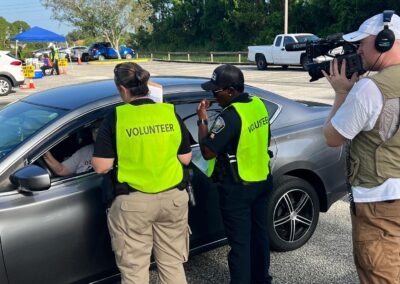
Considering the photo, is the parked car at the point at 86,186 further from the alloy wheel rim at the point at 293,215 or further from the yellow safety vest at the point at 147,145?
the yellow safety vest at the point at 147,145

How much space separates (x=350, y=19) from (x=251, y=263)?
99.0 ft

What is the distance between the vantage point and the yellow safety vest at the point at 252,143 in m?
2.70

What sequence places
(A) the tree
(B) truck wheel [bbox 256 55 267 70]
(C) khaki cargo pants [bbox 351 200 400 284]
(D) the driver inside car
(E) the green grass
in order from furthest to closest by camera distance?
(A) the tree < (E) the green grass < (B) truck wheel [bbox 256 55 267 70] < (D) the driver inside car < (C) khaki cargo pants [bbox 351 200 400 284]

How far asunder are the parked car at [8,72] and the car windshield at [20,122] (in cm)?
1293

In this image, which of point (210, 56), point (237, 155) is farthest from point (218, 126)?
point (210, 56)

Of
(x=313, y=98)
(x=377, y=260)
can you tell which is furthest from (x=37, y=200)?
(x=313, y=98)

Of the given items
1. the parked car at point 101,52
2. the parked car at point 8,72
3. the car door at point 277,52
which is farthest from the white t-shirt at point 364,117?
the parked car at point 101,52

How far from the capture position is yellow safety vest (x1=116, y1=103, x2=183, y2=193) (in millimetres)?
2389

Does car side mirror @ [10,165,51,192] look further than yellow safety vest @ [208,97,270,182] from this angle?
No

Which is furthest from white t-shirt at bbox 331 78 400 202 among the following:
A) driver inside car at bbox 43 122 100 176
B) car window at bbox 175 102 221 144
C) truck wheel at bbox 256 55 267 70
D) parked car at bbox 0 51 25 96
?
truck wheel at bbox 256 55 267 70

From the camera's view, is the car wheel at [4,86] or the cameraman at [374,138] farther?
the car wheel at [4,86]

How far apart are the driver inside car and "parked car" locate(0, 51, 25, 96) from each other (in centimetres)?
1359

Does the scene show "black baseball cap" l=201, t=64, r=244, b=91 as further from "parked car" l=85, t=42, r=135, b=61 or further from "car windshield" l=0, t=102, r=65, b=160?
"parked car" l=85, t=42, r=135, b=61

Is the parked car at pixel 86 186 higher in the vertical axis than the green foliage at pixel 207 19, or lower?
lower
